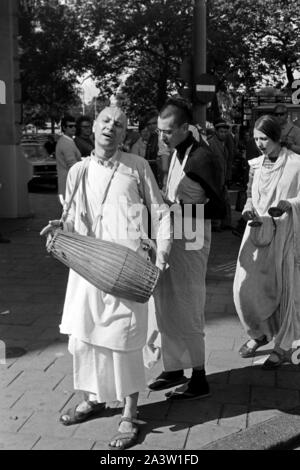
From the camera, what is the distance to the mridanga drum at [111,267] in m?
3.32

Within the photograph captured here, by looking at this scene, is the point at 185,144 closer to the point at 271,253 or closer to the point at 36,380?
the point at 271,253

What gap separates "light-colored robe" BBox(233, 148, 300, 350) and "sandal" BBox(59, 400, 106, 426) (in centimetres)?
148

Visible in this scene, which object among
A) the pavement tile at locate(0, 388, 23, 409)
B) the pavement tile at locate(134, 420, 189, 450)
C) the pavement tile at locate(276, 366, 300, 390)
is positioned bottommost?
the pavement tile at locate(276, 366, 300, 390)

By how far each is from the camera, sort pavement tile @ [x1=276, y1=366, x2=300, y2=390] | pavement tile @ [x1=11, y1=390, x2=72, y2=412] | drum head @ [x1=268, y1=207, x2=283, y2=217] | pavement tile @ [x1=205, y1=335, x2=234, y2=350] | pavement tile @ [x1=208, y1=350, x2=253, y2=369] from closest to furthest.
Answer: pavement tile @ [x1=11, y1=390, x2=72, y2=412] < pavement tile @ [x1=276, y1=366, x2=300, y2=390] < drum head @ [x1=268, y1=207, x2=283, y2=217] < pavement tile @ [x1=208, y1=350, x2=253, y2=369] < pavement tile @ [x1=205, y1=335, x2=234, y2=350]

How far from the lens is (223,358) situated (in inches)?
187

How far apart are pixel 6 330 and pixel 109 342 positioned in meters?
2.12

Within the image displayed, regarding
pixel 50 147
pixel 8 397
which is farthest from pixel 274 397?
pixel 50 147

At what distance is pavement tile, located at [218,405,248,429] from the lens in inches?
146

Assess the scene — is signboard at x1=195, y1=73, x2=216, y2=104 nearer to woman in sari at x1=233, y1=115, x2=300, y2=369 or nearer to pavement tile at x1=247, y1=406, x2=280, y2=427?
woman in sari at x1=233, y1=115, x2=300, y2=369

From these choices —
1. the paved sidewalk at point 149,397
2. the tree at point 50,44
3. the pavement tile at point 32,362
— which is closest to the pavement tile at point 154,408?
the paved sidewalk at point 149,397

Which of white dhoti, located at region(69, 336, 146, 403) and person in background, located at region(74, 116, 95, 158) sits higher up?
person in background, located at region(74, 116, 95, 158)

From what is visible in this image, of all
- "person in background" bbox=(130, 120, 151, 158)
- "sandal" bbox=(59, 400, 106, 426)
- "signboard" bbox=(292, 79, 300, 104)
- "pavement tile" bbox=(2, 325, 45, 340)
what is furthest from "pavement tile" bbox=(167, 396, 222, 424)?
"signboard" bbox=(292, 79, 300, 104)

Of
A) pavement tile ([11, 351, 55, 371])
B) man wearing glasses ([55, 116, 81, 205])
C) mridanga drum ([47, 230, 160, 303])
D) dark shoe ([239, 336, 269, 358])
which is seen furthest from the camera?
man wearing glasses ([55, 116, 81, 205])

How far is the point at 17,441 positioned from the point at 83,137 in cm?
663
